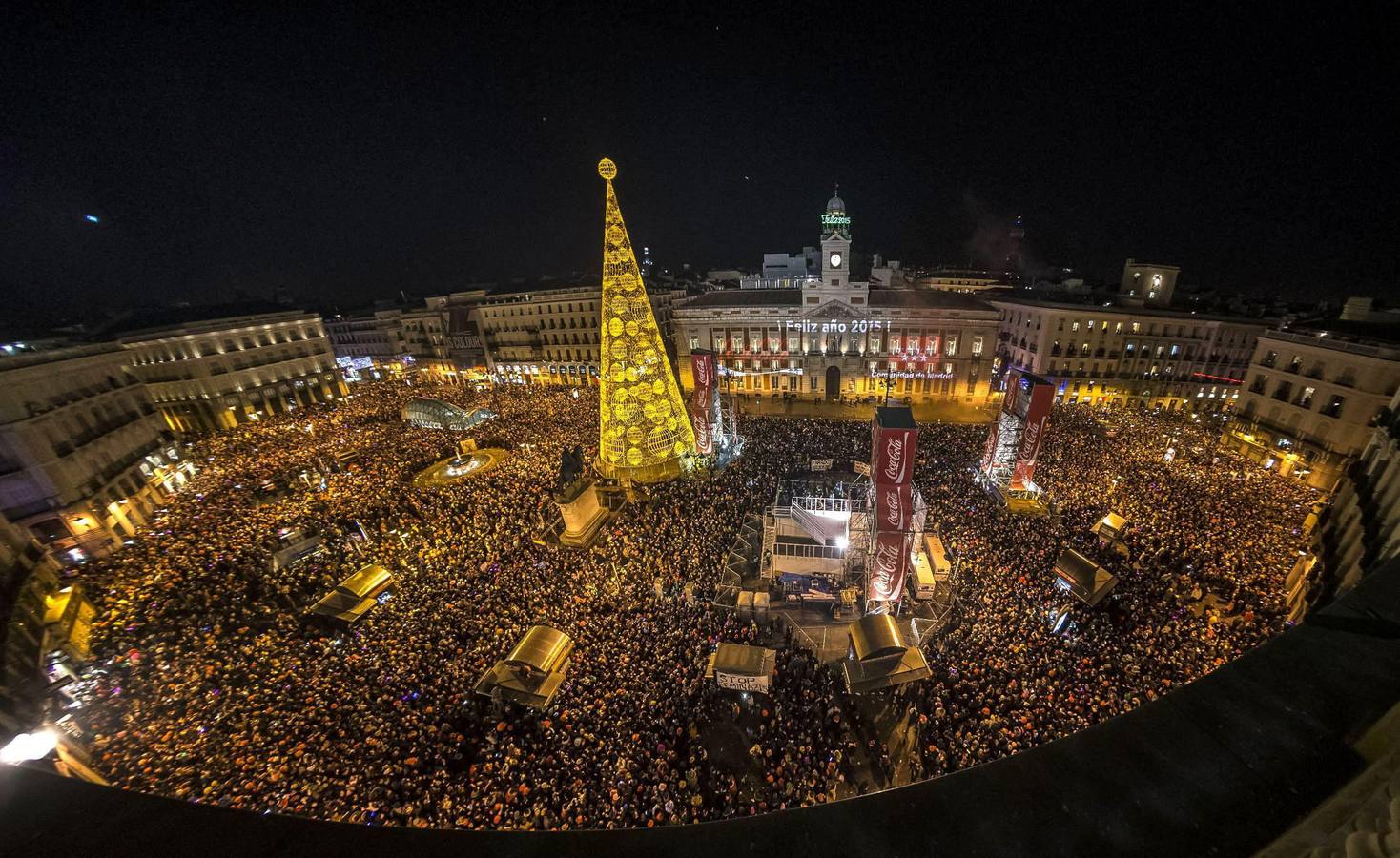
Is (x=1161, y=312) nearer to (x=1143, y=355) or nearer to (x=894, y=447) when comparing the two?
(x=1143, y=355)

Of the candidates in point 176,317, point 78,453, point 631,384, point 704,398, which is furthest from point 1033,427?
point 176,317

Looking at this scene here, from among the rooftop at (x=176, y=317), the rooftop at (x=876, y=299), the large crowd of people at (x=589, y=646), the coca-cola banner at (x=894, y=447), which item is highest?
the rooftop at (x=176, y=317)

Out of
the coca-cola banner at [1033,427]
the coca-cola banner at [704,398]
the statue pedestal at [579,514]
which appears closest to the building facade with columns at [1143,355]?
the coca-cola banner at [1033,427]

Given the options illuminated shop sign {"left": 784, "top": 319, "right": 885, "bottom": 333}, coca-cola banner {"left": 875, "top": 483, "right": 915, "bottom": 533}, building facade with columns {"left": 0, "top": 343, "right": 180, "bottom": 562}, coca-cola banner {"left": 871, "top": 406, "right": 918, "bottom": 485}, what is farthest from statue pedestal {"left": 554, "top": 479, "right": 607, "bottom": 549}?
illuminated shop sign {"left": 784, "top": 319, "right": 885, "bottom": 333}

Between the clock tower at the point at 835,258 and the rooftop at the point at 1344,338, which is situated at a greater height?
the clock tower at the point at 835,258

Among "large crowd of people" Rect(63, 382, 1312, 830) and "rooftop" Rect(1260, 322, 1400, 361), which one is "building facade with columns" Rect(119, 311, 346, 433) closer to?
"large crowd of people" Rect(63, 382, 1312, 830)

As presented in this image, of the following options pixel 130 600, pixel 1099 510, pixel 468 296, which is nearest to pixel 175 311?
pixel 468 296

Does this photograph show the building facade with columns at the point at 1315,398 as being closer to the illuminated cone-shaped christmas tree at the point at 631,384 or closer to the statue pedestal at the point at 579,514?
the illuminated cone-shaped christmas tree at the point at 631,384
